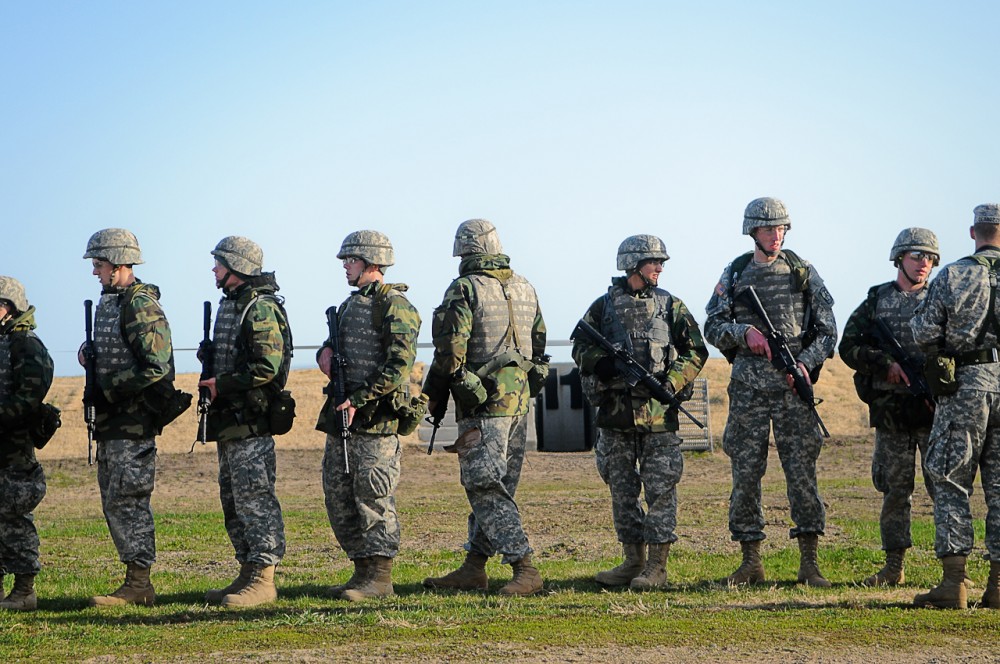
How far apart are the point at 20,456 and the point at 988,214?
694 centimetres

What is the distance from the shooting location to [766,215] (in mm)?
9164

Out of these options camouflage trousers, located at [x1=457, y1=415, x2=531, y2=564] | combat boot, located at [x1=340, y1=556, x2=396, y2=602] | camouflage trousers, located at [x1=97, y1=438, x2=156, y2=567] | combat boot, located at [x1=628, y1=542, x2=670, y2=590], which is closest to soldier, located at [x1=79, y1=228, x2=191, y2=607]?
camouflage trousers, located at [x1=97, y1=438, x2=156, y2=567]

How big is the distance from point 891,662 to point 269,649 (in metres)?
3.49

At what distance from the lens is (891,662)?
263 inches

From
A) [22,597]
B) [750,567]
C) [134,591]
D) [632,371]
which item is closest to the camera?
[134,591]

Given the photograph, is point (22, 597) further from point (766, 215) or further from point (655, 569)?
point (766, 215)

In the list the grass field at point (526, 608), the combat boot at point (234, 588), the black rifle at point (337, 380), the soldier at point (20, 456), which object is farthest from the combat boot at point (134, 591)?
the black rifle at point (337, 380)

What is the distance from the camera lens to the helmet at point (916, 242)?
30.5 feet

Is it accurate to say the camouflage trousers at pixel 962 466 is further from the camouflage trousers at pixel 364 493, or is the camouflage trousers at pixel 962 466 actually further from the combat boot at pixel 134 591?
the combat boot at pixel 134 591

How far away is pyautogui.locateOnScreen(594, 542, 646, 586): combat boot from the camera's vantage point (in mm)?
9227

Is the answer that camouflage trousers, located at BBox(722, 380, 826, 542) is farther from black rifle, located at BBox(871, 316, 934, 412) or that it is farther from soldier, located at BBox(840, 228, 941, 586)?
black rifle, located at BBox(871, 316, 934, 412)

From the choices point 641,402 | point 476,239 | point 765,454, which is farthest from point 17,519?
point 765,454

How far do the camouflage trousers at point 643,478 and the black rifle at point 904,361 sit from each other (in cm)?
172

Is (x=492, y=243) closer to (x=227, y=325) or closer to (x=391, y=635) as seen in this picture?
(x=227, y=325)
